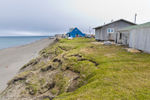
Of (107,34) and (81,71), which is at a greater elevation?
Answer: (107,34)

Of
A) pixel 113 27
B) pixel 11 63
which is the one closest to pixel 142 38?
pixel 113 27

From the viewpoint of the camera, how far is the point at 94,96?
132 inches

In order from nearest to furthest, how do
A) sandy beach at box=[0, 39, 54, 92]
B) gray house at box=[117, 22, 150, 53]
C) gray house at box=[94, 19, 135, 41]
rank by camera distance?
gray house at box=[117, 22, 150, 53], sandy beach at box=[0, 39, 54, 92], gray house at box=[94, 19, 135, 41]

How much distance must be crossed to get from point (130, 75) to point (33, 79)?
23.4 feet

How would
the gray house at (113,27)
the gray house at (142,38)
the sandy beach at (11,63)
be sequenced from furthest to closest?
the gray house at (113,27)
the sandy beach at (11,63)
the gray house at (142,38)

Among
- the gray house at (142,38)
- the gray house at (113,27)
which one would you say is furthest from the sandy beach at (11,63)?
the gray house at (113,27)

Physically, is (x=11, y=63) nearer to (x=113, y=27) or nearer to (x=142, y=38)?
(x=142, y=38)

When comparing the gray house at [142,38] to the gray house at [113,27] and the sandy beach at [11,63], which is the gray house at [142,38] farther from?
the sandy beach at [11,63]

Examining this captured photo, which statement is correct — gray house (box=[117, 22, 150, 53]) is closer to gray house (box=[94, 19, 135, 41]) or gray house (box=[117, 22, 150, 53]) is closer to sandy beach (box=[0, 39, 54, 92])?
gray house (box=[94, 19, 135, 41])

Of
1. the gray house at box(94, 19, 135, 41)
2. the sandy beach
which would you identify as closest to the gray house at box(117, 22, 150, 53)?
the gray house at box(94, 19, 135, 41)

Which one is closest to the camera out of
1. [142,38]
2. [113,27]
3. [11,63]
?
[142,38]

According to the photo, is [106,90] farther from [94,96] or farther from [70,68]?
[70,68]

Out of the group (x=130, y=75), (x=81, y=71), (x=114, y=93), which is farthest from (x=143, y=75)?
(x=81, y=71)

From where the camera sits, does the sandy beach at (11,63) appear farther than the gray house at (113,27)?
No
